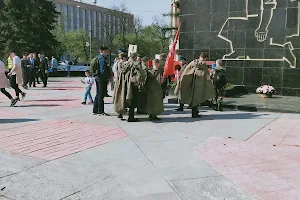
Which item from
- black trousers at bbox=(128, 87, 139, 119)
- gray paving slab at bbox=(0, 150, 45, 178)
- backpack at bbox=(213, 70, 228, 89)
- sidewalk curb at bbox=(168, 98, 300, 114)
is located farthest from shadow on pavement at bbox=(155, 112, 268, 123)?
gray paving slab at bbox=(0, 150, 45, 178)

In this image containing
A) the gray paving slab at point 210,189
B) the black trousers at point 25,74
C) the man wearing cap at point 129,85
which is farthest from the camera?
the black trousers at point 25,74

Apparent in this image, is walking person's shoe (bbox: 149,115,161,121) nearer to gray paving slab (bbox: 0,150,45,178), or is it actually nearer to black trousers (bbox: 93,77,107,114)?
black trousers (bbox: 93,77,107,114)

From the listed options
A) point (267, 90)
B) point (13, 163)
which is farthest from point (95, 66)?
point (267, 90)

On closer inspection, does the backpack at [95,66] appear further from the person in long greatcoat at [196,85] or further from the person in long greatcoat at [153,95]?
the person in long greatcoat at [196,85]

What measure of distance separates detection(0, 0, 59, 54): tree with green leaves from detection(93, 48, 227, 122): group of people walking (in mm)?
27082

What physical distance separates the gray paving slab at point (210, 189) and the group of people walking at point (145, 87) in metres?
4.02

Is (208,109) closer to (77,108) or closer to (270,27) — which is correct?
(77,108)

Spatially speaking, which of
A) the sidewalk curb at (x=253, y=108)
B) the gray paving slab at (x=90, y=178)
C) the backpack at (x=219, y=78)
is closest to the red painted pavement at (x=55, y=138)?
the gray paving slab at (x=90, y=178)

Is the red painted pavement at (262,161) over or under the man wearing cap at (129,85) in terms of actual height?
under

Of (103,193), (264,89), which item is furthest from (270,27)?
(103,193)

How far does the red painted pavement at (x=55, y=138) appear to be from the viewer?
5.69 meters

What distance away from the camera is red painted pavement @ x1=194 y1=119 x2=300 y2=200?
420 centimetres

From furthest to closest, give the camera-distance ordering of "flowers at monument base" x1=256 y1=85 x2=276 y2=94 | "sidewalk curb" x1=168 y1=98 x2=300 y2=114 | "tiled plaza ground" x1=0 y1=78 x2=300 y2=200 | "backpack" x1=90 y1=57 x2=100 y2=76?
"flowers at monument base" x1=256 y1=85 x2=276 y2=94
"sidewalk curb" x1=168 y1=98 x2=300 y2=114
"backpack" x1=90 y1=57 x2=100 y2=76
"tiled plaza ground" x1=0 y1=78 x2=300 y2=200

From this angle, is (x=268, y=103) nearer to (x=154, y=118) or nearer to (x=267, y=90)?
(x=267, y=90)
